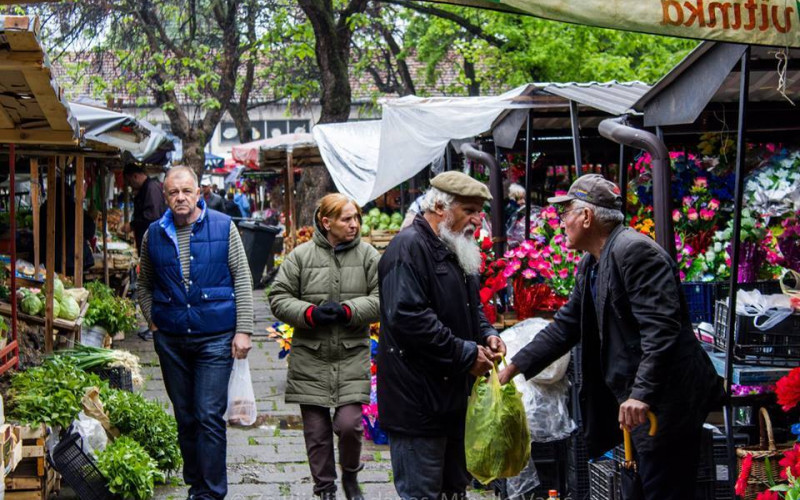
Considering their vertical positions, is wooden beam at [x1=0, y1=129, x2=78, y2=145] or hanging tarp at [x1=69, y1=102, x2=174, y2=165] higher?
hanging tarp at [x1=69, y1=102, x2=174, y2=165]

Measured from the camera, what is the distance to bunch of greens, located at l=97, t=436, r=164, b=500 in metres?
6.04

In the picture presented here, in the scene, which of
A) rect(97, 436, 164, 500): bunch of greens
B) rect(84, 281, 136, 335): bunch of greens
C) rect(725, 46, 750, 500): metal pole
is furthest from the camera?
rect(84, 281, 136, 335): bunch of greens

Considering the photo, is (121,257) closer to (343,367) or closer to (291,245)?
(291,245)

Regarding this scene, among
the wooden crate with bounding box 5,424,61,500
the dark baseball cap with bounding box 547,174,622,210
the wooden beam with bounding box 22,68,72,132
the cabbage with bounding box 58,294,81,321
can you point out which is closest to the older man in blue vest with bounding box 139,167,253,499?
the wooden beam with bounding box 22,68,72,132

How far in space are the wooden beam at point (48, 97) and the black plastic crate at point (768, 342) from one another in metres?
3.43

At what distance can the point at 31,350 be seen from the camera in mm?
7605

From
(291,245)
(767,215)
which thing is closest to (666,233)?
(767,215)

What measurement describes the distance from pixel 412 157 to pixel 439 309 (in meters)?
6.28

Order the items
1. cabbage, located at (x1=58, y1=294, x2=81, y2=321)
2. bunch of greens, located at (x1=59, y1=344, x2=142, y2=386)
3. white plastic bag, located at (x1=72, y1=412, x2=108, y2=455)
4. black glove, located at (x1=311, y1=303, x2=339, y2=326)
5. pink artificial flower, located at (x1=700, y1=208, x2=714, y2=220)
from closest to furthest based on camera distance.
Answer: black glove, located at (x1=311, y1=303, x2=339, y2=326) → white plastic bag, located at (x1=72, y1=412, x2=108, y2=455) → pink artificial flower, located at (x1=700, y1=208, x2=714, y2=220) → bunch of greens, located at (x1=59, y1=344, x2=142, y2=386) → cabbage, located at (x1=58, y1=294, x2=81, y2=321)

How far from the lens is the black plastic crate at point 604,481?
495cm

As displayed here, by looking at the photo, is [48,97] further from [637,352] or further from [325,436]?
[637,352]

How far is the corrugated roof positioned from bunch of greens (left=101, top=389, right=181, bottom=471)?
3.55 m

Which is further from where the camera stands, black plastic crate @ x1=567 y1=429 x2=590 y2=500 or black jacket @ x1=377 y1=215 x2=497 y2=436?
black plastic crate @ x1=567 y1=429 x2=590 y2=500

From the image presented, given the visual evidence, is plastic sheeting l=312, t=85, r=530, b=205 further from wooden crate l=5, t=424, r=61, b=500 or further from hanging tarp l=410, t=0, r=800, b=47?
hanging tarp l=410, t=0, r=800, b=47
